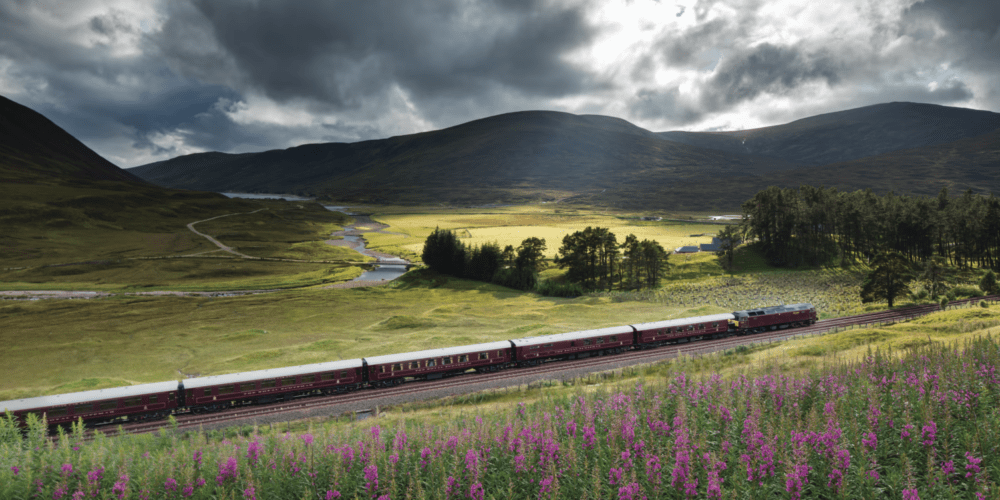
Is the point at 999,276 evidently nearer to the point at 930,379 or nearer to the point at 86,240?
the point at 930,379

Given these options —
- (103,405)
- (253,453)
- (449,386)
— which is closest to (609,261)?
(449,386)

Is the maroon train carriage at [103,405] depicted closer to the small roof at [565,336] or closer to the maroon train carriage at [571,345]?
the maroon train carriage at [571,345]

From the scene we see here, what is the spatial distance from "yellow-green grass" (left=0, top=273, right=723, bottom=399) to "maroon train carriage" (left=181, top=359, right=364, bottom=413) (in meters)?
12.9

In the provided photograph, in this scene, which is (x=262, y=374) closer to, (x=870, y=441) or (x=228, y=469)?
(x=228, y=469)

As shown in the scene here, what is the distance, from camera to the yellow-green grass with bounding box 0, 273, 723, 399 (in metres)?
52.9

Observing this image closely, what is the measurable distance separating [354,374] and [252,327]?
4307cm

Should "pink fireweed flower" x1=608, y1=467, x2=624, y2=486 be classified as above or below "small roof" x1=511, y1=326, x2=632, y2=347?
above

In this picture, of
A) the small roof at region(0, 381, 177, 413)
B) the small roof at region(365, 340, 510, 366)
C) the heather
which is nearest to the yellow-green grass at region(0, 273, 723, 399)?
the small roof at region(0, 381, 177, 413)

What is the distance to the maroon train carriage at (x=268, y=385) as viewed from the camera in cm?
3750

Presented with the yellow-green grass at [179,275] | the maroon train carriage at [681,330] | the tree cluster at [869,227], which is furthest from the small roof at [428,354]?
the tree cluster at [869,227]

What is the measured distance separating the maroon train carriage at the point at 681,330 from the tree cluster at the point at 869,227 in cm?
6754

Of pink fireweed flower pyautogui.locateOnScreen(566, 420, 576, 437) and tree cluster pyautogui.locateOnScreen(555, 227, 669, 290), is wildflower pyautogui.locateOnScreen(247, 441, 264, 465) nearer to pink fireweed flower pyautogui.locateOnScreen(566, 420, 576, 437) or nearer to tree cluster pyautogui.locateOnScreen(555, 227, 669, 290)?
pink fireweed flower pyautogui.locateOnScreen(566, 420, 576, 437)

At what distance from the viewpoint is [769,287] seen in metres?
91.4

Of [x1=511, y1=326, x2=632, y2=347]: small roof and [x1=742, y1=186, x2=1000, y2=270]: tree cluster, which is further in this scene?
[x1=742, y1=186, x2=1000, y2=270]: tree cluster
